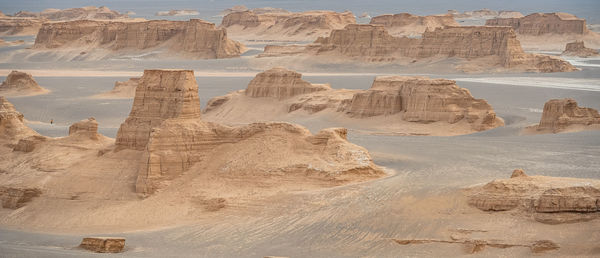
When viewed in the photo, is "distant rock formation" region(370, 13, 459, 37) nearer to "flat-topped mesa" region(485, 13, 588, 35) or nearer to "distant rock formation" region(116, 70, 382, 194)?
"flat-topped mesa" region(485, 13, 588, 35)

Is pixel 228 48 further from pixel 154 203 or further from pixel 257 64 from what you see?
pixel 154 203

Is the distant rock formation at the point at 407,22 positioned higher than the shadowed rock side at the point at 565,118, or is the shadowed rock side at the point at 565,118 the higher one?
the distant rock formation at the point at 407,22

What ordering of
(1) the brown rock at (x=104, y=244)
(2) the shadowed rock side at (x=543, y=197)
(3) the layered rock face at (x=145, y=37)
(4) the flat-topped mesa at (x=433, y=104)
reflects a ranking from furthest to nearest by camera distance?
(3) the layered rock face at (x=145, y=37) < (4) the flat-topped mesa at (x=433, y=104) < (1) the brown rock at (x=104, y=244) < (2) the shadowed rock side at (x=543, y=197)

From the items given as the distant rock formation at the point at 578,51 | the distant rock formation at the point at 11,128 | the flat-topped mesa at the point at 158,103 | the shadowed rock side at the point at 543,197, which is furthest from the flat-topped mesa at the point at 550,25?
the shadowed rock side at the point at 543,197

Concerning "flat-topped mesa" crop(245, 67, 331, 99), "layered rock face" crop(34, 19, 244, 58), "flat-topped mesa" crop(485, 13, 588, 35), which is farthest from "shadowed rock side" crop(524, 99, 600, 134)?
"flat-topped mesa" crop(485, 13, 588, 35)

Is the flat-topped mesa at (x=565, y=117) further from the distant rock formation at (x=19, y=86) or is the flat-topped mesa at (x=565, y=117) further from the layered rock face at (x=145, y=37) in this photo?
the layered rock face at (x=145, y=37)

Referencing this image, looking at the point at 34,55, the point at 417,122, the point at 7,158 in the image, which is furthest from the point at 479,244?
the point at 34,55
